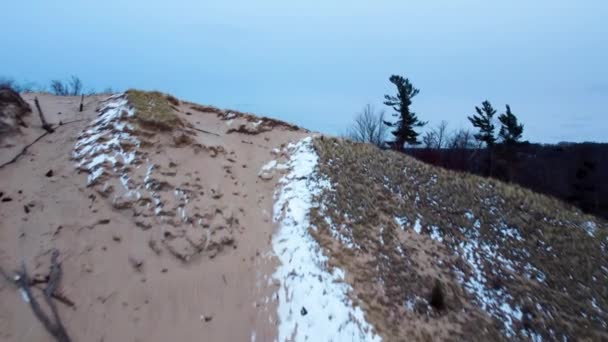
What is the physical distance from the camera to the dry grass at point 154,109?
8.38 metres

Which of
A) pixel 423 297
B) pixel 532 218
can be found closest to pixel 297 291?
pixel 423 297

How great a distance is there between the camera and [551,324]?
6.00 m

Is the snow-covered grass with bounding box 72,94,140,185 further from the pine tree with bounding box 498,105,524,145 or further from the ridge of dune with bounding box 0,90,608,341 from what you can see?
the pine tree with bounding box 498,105,524,145

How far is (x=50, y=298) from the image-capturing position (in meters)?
4.95

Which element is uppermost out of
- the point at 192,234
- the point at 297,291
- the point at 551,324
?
the point at 192,234

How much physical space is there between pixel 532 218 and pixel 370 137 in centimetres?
2767

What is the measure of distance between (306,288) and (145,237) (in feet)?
8.45

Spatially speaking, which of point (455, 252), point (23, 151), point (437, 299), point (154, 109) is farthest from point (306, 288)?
point (23, 151)

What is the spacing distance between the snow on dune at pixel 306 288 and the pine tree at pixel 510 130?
A: 21.4 meters

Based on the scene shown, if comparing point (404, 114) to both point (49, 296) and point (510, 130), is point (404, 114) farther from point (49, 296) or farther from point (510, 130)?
point (49, 296)

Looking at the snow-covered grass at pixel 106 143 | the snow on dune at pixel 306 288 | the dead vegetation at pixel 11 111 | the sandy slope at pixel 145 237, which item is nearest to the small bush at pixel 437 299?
the snow on dune at pixel 306 288

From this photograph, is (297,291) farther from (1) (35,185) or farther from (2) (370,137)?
(2) (370,137)

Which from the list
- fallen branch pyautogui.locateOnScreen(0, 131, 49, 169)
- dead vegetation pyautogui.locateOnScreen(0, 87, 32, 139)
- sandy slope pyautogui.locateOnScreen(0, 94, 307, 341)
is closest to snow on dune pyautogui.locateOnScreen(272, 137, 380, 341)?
sandy slope pyautogui.locateOnScreen(0, 94, 307, 341)

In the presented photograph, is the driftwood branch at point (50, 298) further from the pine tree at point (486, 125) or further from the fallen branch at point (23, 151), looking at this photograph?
the pine tree at point (486, 125)
